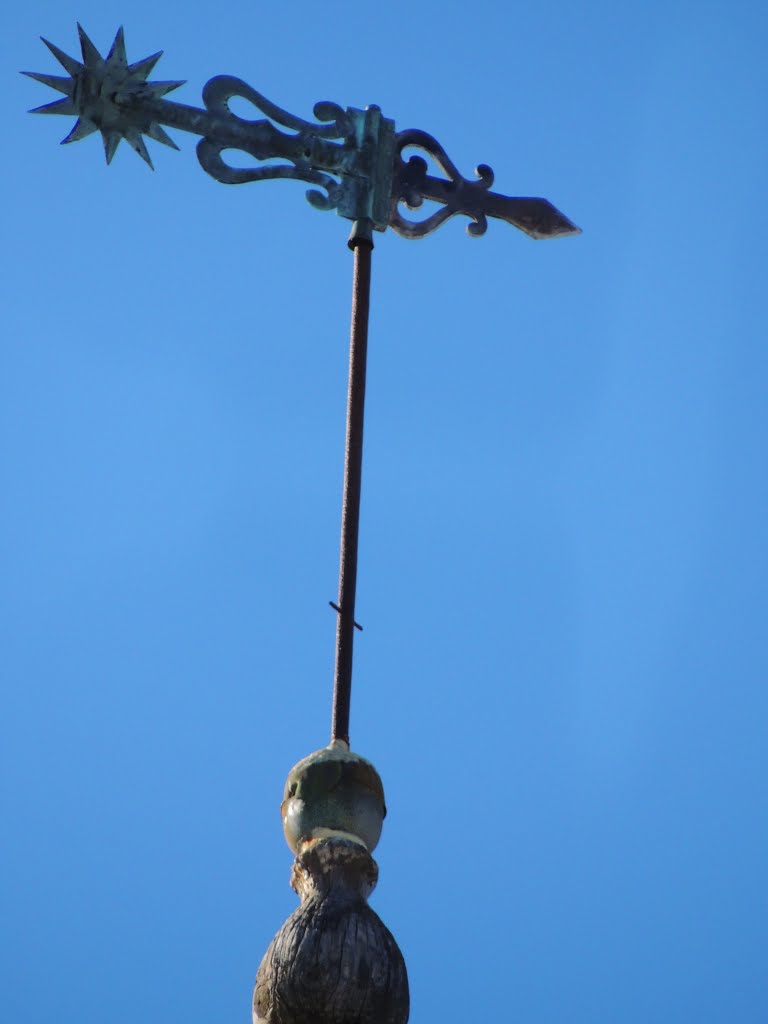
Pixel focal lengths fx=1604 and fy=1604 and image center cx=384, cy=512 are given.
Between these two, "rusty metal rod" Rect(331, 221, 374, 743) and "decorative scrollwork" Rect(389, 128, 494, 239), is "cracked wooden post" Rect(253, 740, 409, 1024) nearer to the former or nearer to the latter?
"rusty metal rod" Rect(331, 221, 374, 743)

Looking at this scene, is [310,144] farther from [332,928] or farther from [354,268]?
[332,928]

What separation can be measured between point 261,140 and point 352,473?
1134 millimetres

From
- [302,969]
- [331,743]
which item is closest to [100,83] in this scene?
[331,743]

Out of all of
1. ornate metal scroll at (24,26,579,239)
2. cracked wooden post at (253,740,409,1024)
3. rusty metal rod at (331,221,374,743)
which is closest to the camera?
cracked wooden post at (253,740,409,1024)

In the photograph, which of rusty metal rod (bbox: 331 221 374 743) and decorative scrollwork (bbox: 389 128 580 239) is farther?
decorative scrollwork (bbox: 389 128 580 239)

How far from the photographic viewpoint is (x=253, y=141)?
471cm

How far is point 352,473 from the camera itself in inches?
167

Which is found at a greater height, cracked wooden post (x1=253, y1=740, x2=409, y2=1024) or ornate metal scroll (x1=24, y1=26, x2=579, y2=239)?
ornate metal scroll (x1=24, y1=26, x2=579, y2=239)

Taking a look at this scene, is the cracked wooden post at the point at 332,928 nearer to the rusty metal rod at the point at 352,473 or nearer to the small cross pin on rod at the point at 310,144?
the rusty metal rod at the point at 352,473

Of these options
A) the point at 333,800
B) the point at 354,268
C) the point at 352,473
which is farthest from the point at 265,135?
the point at 333,800

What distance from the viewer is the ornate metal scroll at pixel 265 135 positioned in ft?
14.8

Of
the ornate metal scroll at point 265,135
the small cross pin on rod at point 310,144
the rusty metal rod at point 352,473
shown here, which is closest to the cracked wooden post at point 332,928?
the rusty metal rod at point 352,473

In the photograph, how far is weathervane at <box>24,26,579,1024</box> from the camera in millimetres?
3250

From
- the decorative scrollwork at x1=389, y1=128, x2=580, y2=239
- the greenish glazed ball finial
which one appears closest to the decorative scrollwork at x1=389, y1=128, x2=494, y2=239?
the decorative scrollwork at x1=389, y1=128, x2=580, y2=239
